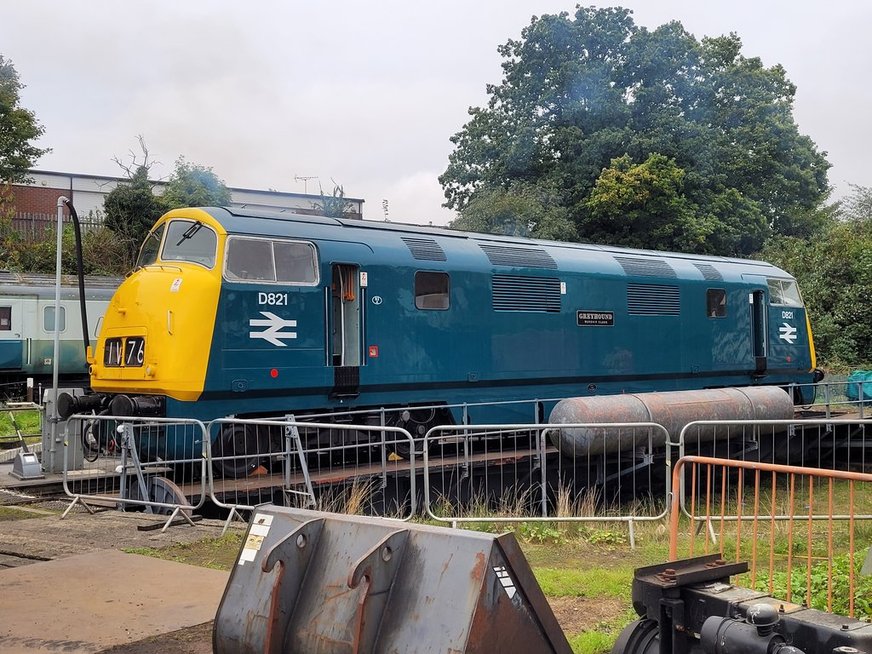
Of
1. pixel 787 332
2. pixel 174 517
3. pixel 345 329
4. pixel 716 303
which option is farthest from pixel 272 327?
pixel 787 332

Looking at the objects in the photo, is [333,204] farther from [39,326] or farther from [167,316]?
[167,316]

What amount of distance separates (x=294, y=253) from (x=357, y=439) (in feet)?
8.23

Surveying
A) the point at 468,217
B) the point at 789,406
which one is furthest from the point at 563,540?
the point at 468,217

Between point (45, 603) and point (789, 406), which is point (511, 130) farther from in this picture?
point (45, 603)

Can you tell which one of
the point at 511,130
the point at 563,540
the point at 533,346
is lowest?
the point at 563,540

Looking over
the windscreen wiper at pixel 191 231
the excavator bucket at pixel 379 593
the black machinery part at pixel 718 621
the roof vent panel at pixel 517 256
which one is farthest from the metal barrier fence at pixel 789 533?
the windscreen wiper at pixel 191 231

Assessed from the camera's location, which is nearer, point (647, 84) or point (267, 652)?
point (267, 652)

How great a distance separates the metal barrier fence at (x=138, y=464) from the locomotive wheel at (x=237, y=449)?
0.85 feet

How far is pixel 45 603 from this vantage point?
5.95 m

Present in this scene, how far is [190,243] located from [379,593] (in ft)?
26.9

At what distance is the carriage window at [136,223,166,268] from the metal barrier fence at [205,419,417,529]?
2736mm

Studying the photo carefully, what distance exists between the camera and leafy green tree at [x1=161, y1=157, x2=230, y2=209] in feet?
106

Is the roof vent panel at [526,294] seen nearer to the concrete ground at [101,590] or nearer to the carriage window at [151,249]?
the carriage window at [151,249]

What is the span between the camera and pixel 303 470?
938 centimetres
